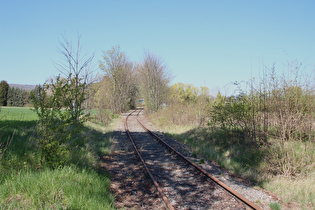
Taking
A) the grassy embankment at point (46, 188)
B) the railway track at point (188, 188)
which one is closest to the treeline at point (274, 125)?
the railway track at point (188, 188)

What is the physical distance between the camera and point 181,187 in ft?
19.1

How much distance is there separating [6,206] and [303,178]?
7.01 meters


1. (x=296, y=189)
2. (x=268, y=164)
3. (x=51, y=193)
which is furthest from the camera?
(x=268, y=164)

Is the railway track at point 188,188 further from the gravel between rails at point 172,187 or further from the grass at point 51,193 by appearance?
the grass at point 51,193

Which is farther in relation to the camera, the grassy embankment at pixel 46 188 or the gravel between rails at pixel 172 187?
the gravel between rails at pixel 172 187

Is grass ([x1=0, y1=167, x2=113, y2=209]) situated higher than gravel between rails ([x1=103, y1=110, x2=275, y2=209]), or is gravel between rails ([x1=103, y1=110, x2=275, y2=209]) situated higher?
grass ([x1=0, y1=167, x2=113, y2=209])

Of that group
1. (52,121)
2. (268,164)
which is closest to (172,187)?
(268,164)

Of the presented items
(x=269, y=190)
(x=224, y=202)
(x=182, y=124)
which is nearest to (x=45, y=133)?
(x=224, y=202)

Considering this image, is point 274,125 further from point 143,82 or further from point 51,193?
point 143,82

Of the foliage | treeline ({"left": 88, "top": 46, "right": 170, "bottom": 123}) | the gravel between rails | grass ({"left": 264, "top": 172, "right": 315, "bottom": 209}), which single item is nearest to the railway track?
the gravel between rails

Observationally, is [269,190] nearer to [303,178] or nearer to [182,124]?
[303,178]

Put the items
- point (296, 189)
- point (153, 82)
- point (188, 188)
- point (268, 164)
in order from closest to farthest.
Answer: point (296, 189), point (188, 188), point (268, 164), point (153, 82)

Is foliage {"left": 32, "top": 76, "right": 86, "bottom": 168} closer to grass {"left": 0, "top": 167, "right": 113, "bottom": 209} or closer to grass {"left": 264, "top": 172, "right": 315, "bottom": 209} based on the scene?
grass {"left": 0, "top": 167, "right": 113, "bottom": 209}

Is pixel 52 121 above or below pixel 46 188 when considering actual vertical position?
above
